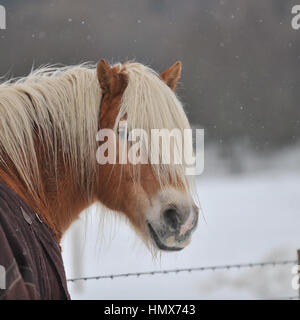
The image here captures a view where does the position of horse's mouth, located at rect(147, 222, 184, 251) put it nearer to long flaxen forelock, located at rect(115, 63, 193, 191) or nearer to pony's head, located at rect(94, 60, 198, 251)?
pony's head, located at rect(94, 60, 198, 251)

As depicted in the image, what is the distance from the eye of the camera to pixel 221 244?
6.71m

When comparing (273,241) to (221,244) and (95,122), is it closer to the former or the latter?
(221,244)

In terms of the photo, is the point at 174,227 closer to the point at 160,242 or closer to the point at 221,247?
the point at 160,242

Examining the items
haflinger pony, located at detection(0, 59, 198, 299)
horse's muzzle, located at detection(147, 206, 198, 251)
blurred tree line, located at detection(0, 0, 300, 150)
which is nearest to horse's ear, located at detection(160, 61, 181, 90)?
haflinger pony, located at detection(0, 59, 198, 299)

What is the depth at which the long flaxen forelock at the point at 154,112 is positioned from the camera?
4.43 ft

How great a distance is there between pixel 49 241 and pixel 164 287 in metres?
3.32

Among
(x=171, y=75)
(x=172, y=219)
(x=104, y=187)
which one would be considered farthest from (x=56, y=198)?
(x=171, y=75)

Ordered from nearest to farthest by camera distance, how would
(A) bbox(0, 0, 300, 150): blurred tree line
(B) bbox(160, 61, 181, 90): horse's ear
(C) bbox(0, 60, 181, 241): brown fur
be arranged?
(C) bbox(0, 60, 181, 241): brown fur, (B) bbox(160, 61, 181, 90): horse's ear, (A) bbox(0, 0, 300, 150): blurred tree line

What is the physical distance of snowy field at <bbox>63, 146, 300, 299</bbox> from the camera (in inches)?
163

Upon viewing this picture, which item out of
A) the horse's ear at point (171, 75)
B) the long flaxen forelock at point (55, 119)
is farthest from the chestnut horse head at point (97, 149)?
the horse's ear at point (171, 75)

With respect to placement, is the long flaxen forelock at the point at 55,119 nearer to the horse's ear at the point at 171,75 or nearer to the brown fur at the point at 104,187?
the brown fur at the point at 104,187

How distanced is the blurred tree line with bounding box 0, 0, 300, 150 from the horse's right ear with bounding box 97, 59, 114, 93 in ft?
14.5

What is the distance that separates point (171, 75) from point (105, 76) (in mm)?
290
